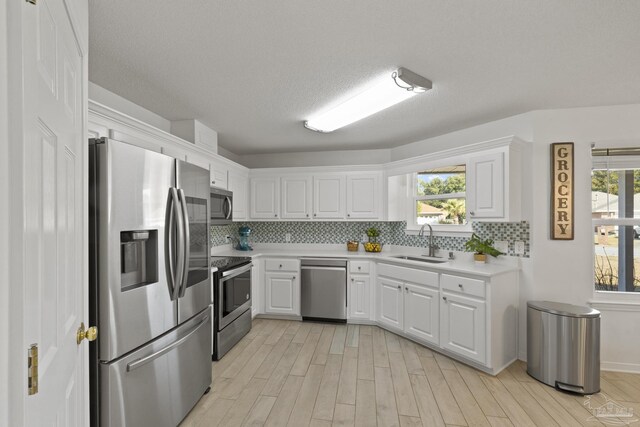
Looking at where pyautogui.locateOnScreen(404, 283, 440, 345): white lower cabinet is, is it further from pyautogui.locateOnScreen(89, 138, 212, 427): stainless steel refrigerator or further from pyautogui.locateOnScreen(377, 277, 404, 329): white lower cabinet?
pyautogui.locateOnScreen(89, 138, 212, 427): stainless steel refrigerator

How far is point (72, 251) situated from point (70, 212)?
138mm

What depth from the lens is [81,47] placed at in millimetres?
1245

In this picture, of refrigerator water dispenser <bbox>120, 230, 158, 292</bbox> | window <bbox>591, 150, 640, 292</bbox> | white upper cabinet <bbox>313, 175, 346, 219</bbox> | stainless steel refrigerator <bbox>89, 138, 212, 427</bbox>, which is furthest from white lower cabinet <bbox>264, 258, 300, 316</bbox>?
window <bbox>591, 150, 640, 292</bbox>

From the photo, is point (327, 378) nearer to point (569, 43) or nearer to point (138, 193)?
point (138, 193)

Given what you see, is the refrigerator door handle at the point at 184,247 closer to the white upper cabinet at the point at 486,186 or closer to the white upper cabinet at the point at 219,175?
the white upper cabinet at the point at 219,175

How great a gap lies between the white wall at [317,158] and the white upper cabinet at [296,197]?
0.45 metres

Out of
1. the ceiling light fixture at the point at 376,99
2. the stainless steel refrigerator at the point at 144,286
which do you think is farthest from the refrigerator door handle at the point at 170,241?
the ceiling light fixture at the point at 376,99

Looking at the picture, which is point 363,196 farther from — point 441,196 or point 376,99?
point 376,99

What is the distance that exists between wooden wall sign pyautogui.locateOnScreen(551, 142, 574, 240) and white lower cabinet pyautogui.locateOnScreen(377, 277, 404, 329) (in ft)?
5.41

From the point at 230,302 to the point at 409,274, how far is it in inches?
77.8

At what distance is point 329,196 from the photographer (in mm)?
4512

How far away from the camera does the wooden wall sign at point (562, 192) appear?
2977 mm

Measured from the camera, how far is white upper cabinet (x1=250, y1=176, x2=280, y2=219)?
466 centimetres

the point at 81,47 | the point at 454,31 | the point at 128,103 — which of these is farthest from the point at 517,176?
the point at 128,103
